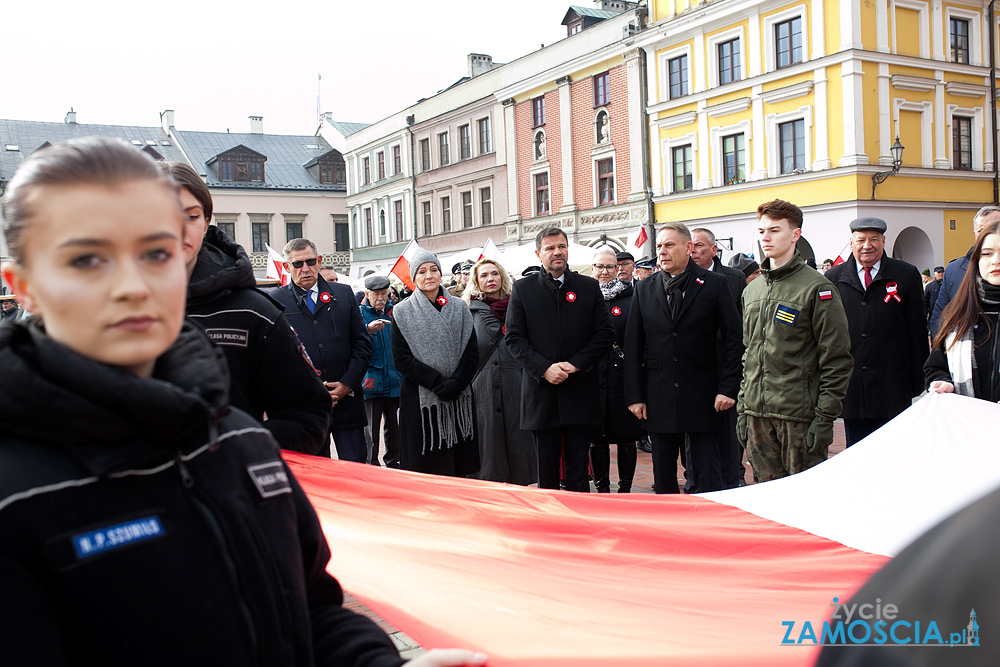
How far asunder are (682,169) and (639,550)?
31.1 metres

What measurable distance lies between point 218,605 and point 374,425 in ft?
25.6

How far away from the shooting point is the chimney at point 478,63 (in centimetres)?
4947

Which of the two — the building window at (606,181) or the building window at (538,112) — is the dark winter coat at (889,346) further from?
the building window at (538,112)

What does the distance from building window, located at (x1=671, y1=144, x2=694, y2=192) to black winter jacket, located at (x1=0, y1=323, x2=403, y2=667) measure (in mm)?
32080

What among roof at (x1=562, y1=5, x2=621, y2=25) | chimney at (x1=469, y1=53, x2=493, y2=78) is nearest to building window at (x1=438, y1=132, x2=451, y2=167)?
chimney at (x1=469, y1=53, x2=493, y2=78)

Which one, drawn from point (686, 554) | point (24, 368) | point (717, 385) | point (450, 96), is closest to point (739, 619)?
point (686, 554)

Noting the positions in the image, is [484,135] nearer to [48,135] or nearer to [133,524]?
[48,135]

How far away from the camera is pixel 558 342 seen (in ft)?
22.4

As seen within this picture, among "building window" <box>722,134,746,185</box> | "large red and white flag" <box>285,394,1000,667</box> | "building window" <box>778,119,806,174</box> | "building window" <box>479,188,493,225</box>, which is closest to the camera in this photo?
"large red and white flag" <box>285,394,1000,667</box>

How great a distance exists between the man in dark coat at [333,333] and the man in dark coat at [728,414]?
2.86 m

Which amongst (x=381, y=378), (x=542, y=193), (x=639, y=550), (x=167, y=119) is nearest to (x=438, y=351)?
(x=381, y=378)

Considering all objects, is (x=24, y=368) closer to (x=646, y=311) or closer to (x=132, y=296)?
(x=132, y=296)

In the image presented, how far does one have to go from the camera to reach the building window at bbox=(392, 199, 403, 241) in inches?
2016

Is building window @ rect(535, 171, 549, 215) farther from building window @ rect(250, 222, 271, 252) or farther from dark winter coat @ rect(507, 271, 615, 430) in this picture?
dark winter coat @ rect(507, 271, 615, 430)
